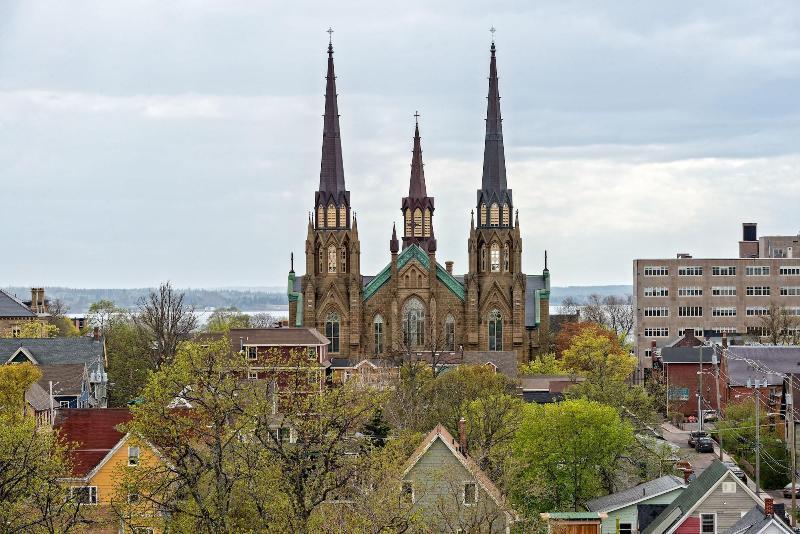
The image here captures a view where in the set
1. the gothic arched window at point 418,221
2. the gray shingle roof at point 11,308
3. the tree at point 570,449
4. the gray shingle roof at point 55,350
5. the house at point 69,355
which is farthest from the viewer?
the gothic arched window at point 418,221

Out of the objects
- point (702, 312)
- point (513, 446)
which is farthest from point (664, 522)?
point (702, 312)

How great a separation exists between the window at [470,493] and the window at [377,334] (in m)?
86.7

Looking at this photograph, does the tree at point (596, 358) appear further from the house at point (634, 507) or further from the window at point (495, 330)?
the house at point (634, 507)

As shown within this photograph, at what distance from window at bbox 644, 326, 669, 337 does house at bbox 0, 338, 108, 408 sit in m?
76.7

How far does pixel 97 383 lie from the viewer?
380ft

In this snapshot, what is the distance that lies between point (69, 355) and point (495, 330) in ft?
151

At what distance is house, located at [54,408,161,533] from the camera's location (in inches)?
2362

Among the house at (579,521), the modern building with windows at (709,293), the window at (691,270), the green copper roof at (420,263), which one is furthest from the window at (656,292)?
the house at (579,521)

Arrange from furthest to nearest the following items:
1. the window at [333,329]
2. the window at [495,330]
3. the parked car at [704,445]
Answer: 1. the window at [495,330]
2. the window at [333,329]
3. the parked car at [704,445]

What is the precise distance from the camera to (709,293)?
186250 millimetres

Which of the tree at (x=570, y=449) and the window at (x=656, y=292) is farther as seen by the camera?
the window at (x=656, y=292)

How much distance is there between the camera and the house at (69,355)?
4471 inches

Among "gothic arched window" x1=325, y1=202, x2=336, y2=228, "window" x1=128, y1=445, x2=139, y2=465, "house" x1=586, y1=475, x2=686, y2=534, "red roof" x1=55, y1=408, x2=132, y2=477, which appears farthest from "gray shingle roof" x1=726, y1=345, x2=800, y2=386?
"window" x1=128, y1=445, x2=139, y2=465

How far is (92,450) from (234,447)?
19.1 meters
